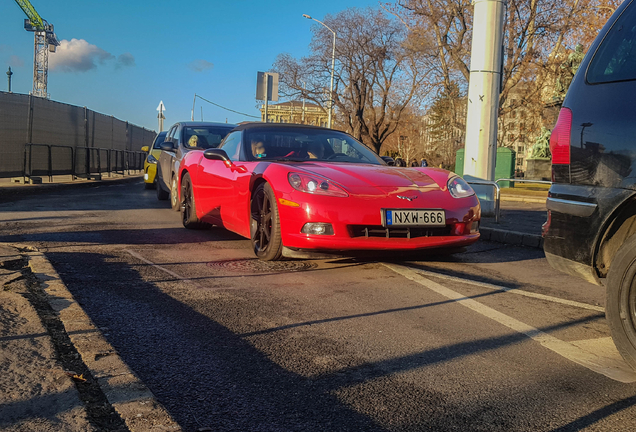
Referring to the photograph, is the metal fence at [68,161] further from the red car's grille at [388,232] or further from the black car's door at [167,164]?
the red car's grille at [388,232]

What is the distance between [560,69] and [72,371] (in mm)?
28670

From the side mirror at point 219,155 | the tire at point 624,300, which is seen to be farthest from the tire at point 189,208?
the tire at point 624,300

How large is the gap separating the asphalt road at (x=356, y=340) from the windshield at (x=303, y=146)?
1.17 m

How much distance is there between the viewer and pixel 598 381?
8.95 ft

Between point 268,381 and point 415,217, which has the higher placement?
point 415,217

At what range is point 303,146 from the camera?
6.62m

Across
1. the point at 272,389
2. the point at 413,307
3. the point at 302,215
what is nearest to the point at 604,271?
the point at 413,307

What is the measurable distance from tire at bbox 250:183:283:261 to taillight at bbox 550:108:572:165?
2542mm

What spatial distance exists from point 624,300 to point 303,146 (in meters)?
4.24

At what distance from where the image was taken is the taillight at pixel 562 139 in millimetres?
3363

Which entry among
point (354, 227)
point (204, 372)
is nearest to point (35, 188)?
point (354, 227)

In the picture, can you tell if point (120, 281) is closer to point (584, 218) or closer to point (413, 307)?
point (413, 307)

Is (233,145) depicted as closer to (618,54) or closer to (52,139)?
(618,54)

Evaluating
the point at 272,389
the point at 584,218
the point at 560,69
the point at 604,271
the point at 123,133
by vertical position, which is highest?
the point at 560,69
